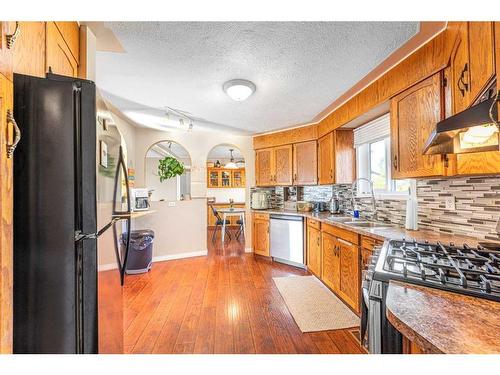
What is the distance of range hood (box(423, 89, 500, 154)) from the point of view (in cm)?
91

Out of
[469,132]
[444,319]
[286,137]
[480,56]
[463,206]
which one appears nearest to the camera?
[444,319]

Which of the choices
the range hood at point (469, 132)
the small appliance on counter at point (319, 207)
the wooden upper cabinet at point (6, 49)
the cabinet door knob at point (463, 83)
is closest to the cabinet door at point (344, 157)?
the small appliance on counter at point (319, 207)

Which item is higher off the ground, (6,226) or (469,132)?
(469,132)

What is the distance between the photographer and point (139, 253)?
11.1ft

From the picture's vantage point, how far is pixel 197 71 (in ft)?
6.89

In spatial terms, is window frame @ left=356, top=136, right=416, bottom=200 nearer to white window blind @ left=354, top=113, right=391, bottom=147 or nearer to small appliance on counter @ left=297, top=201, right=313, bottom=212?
white window blind @ left=354, top=113, right=391, bottom=147

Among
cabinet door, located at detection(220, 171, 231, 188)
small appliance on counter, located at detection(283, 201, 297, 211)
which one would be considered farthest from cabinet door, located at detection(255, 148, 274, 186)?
cabinet door, located at detection(220, 171, 231, 188)

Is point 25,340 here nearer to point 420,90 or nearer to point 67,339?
point 67,339

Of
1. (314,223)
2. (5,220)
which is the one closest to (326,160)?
(314,223)

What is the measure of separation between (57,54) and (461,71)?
2.21 meters

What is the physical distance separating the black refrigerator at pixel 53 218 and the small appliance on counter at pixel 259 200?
356cm

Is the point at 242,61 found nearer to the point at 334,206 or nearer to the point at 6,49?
the point at 6,49

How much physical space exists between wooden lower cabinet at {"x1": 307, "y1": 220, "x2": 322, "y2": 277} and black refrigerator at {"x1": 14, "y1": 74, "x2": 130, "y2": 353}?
259 centimetres
